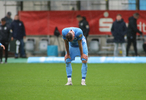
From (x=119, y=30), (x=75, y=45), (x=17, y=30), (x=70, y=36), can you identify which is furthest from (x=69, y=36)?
(x=17, y=30)

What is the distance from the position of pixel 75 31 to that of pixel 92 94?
5.25 ft

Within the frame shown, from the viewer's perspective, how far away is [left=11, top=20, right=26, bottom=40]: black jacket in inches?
708

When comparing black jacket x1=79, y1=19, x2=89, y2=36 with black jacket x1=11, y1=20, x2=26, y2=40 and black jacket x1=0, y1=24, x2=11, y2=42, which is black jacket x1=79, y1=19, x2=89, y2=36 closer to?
black jacket x1=11, y1=20, x2=26, y2=40

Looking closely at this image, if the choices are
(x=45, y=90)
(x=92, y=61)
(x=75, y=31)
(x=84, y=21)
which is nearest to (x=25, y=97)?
(x=45, y=90)

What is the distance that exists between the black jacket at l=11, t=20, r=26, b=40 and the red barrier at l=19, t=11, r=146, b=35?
4.20 ft

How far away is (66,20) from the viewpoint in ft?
62.8

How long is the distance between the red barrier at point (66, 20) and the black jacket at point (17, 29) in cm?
128

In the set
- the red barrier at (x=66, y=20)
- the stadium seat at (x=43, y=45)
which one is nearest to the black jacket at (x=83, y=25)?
the red barrier at (x=66, y=20)

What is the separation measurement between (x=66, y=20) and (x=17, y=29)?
3.02m

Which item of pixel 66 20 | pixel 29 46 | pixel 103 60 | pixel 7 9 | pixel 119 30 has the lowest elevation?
pixel 103 60

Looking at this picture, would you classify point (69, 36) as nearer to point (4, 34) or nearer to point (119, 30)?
point (4, 34)

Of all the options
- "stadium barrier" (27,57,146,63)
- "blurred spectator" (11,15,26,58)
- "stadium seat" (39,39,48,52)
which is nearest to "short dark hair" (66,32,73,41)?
"stadium barrier" (27,57,146,63)

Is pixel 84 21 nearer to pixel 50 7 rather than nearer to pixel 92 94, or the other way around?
pixel 50 7

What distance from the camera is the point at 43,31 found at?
1928 cm
